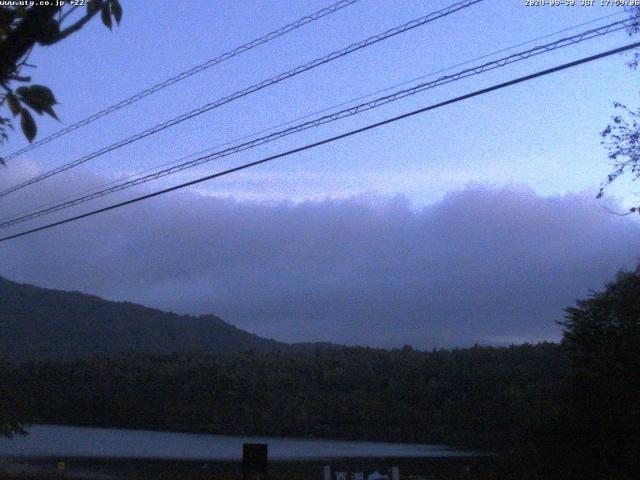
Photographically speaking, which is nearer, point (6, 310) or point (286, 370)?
point (286, 370)

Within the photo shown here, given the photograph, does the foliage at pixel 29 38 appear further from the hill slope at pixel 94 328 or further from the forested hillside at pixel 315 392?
the hill slope at pixel 94 328

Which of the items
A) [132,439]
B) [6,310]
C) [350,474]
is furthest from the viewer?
[6,310]

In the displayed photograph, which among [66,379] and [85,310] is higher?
[85,310]

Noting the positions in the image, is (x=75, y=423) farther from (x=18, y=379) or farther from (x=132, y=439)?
(x=132, y=439)

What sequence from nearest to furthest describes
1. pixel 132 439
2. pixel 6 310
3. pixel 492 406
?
pixel 492 406
pixel 132 439
pixel 6 310

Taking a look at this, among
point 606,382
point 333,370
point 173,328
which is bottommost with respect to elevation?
point 606,382

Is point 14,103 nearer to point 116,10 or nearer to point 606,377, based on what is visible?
point 116,10

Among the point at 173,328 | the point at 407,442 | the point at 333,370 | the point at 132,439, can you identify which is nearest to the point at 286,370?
the point at 333,370

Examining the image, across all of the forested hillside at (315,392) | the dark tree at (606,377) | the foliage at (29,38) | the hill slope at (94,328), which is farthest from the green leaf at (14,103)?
the hill slope at (94,328)
